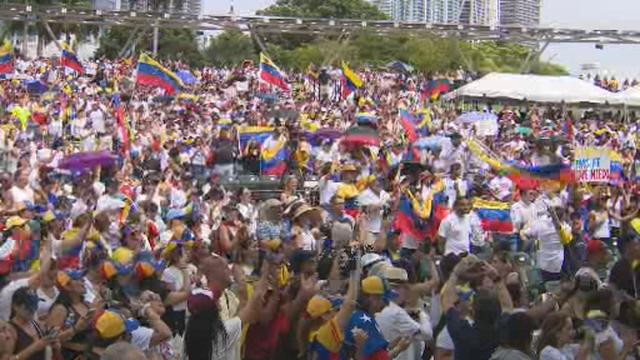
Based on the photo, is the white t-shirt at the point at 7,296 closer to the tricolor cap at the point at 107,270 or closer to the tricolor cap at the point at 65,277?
the tricolor cap at the point at 65,277

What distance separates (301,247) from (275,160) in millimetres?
9252

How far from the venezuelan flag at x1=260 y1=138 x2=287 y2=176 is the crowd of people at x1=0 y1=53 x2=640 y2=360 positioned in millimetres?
29

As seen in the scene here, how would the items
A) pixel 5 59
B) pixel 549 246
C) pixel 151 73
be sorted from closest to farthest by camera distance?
pixel 549 246
pixel 151 73
pixel 5 59

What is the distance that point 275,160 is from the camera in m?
19.3

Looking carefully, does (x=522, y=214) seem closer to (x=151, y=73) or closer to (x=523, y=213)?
(x=523, y=213)

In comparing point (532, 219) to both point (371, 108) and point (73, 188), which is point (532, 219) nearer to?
Answer: point (73, 188)

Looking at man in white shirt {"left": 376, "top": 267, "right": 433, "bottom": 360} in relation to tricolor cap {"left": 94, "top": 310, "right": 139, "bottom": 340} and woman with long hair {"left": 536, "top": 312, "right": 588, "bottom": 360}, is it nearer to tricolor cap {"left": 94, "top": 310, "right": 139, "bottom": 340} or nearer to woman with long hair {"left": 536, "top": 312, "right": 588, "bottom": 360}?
woman with long hair {"left": 536, "top": 312, "right": 588, "bottom": 360}

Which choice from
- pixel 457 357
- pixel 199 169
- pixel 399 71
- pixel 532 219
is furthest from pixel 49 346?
pixel 399 71

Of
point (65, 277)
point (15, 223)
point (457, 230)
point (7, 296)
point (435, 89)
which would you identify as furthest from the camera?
point (435, 89)

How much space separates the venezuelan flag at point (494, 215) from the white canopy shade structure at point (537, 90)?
70.5 feet

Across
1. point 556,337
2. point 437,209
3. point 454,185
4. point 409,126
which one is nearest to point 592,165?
point 454,185

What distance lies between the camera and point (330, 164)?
16906mm

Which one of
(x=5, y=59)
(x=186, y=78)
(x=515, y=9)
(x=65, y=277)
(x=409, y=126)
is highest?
(x=515, y=9)

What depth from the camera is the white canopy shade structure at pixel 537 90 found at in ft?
114
